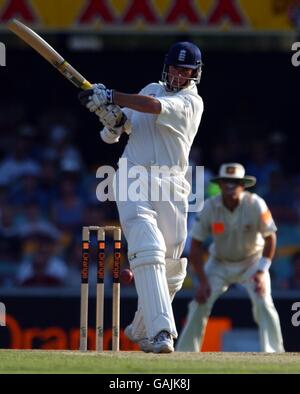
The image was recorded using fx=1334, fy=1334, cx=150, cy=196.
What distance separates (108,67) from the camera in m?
14.5

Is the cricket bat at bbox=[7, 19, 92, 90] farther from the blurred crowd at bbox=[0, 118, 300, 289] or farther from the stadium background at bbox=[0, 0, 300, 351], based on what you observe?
the blurred crowd at bbox=[0, 118, 300, 289]

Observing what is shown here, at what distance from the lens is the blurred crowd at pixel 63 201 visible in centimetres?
1200

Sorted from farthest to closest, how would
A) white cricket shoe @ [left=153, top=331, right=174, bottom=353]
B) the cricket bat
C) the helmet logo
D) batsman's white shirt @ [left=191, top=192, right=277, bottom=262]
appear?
batsman's white shirt @ [left=191, top=192, right=277, bottom=262] < the cricket bat < the helmet logo < white cricket shoe @ [left=153, top=331, right=174, bottom=353]

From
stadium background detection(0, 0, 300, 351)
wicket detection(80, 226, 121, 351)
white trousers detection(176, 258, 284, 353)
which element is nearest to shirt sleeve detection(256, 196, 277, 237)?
white trousers detection(176, 258, 284, 353)

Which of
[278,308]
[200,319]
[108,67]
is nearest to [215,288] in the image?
[200,319]

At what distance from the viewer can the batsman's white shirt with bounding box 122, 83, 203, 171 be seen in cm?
701

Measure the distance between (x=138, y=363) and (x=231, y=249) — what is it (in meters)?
4.15

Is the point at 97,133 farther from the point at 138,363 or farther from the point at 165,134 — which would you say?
the point at 138,363

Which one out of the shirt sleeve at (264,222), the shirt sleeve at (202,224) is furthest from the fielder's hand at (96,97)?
the shirt sleeve at (202,224)

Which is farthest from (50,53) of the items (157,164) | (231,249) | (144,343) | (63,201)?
(63,201)

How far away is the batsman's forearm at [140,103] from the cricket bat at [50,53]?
16.0 inches

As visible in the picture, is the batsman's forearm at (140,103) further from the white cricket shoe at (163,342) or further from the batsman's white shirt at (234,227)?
the batsman's white shirt at (234,227)

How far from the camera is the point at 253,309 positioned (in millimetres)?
10258

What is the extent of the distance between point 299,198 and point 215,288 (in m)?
2.80
